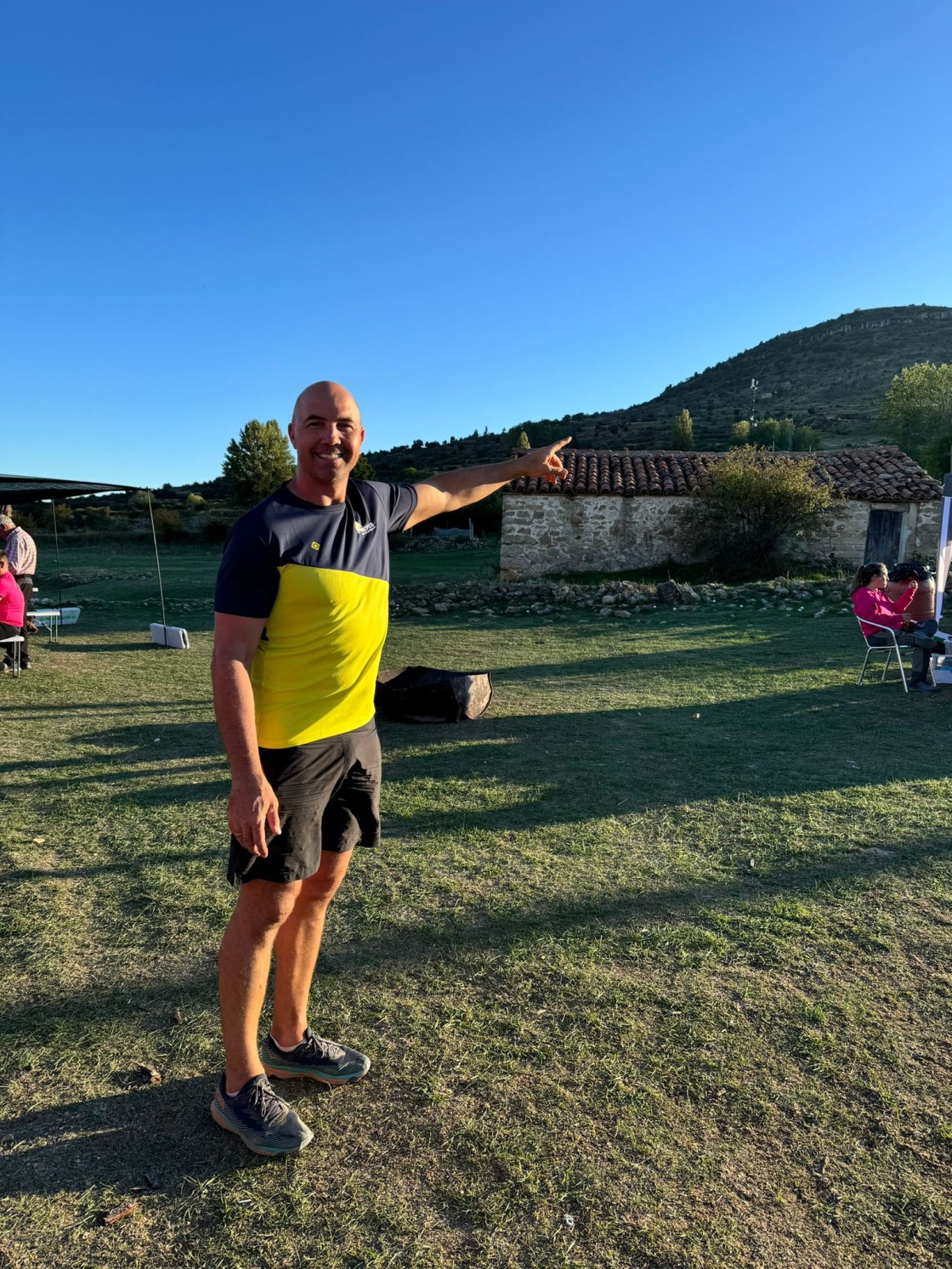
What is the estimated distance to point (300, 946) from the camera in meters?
2.39

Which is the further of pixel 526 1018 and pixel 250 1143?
pixel 526 1018

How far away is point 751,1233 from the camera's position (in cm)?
196

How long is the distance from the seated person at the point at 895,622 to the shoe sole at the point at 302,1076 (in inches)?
289

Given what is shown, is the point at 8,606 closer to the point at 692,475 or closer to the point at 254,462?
the point at 692,475

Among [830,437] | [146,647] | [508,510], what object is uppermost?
[830,437]

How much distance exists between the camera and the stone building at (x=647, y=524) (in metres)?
20.1

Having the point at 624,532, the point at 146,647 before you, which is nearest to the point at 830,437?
the point at 624,532

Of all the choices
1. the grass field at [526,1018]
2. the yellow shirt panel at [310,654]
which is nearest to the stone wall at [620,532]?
the grass field at [526,1018]

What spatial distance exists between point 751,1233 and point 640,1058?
0.67 metres

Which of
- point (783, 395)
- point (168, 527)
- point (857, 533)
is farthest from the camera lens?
point (783, 395)

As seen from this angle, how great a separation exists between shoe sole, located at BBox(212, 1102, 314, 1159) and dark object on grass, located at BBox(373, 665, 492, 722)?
15.9ft

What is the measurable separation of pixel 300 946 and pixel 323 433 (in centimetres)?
149

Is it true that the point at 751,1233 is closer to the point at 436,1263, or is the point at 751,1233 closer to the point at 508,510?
the point at 436,1263

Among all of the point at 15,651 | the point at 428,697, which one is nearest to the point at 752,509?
the point at 428,697
